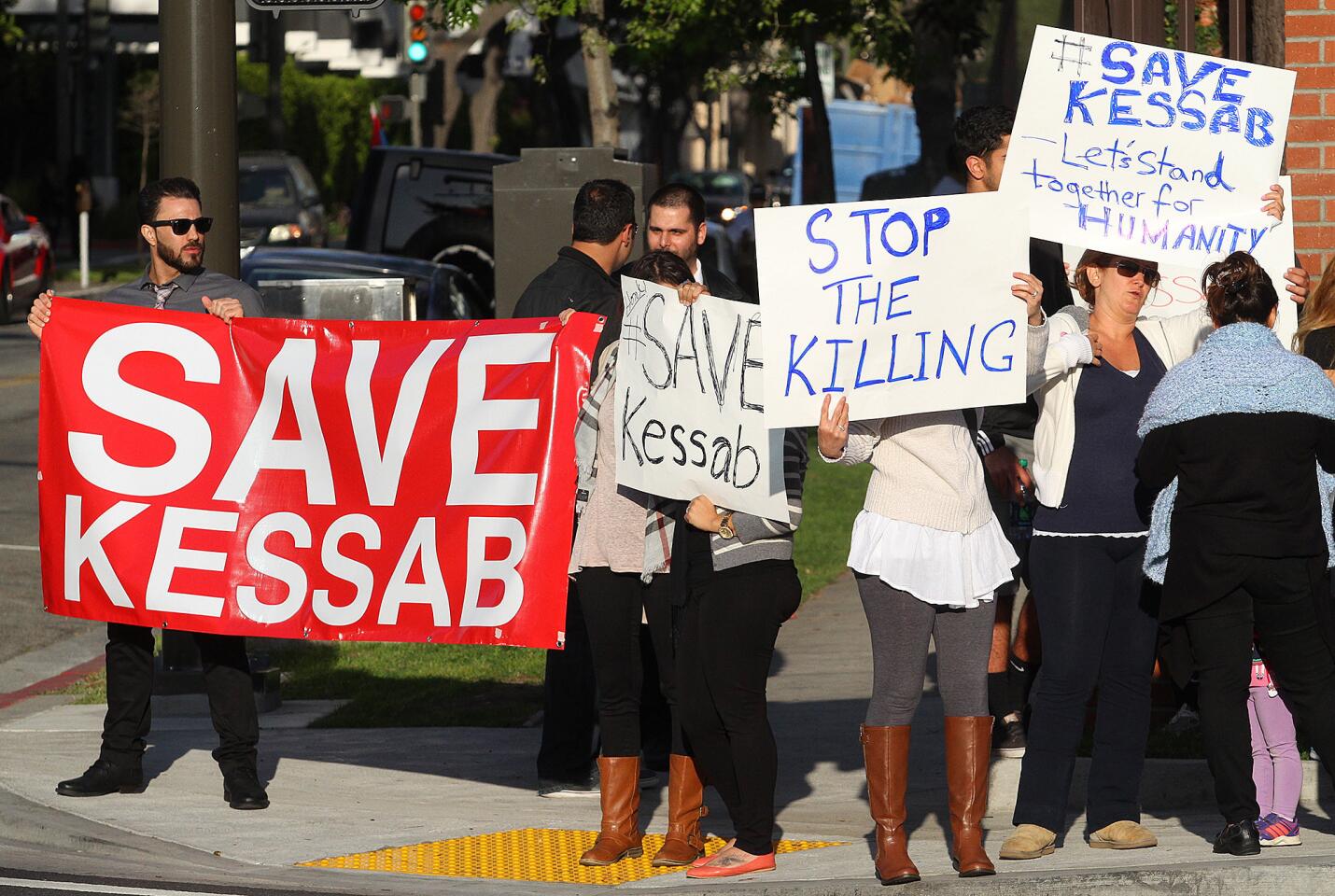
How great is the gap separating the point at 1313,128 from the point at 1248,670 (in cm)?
223

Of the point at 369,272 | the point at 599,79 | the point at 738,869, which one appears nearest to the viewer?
the point at 738,869

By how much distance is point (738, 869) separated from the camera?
6.06 m

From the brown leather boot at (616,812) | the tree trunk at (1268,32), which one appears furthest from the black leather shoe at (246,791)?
the tree trunk at (1268,32)

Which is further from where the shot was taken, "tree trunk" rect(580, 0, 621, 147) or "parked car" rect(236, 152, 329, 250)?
"parked car" rect(236, 152, 329, 250)

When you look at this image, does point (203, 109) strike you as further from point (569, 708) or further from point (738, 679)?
point (738, 679)

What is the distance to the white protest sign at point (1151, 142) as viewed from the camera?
19.8 feet

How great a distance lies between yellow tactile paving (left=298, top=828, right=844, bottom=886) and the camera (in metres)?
6.29

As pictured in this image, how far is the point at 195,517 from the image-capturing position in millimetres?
7105

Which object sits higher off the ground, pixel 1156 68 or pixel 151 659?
pixel 1156 68

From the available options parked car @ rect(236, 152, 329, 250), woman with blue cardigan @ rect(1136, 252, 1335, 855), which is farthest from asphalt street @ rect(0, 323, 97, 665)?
parked car @ rect(236, 152, 329, 250)

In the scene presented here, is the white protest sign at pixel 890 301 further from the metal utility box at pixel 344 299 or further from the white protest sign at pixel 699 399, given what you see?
the metal utility box at pixel 344 299

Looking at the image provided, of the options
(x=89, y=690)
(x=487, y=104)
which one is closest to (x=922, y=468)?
(x=89, y=690)

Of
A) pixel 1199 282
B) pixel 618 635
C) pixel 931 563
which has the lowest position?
pixel 618 635

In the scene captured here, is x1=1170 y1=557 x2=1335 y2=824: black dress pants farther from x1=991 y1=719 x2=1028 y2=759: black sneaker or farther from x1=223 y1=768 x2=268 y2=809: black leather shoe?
x1=223 y1=768 x2=268 y2=809: black leather shoe
